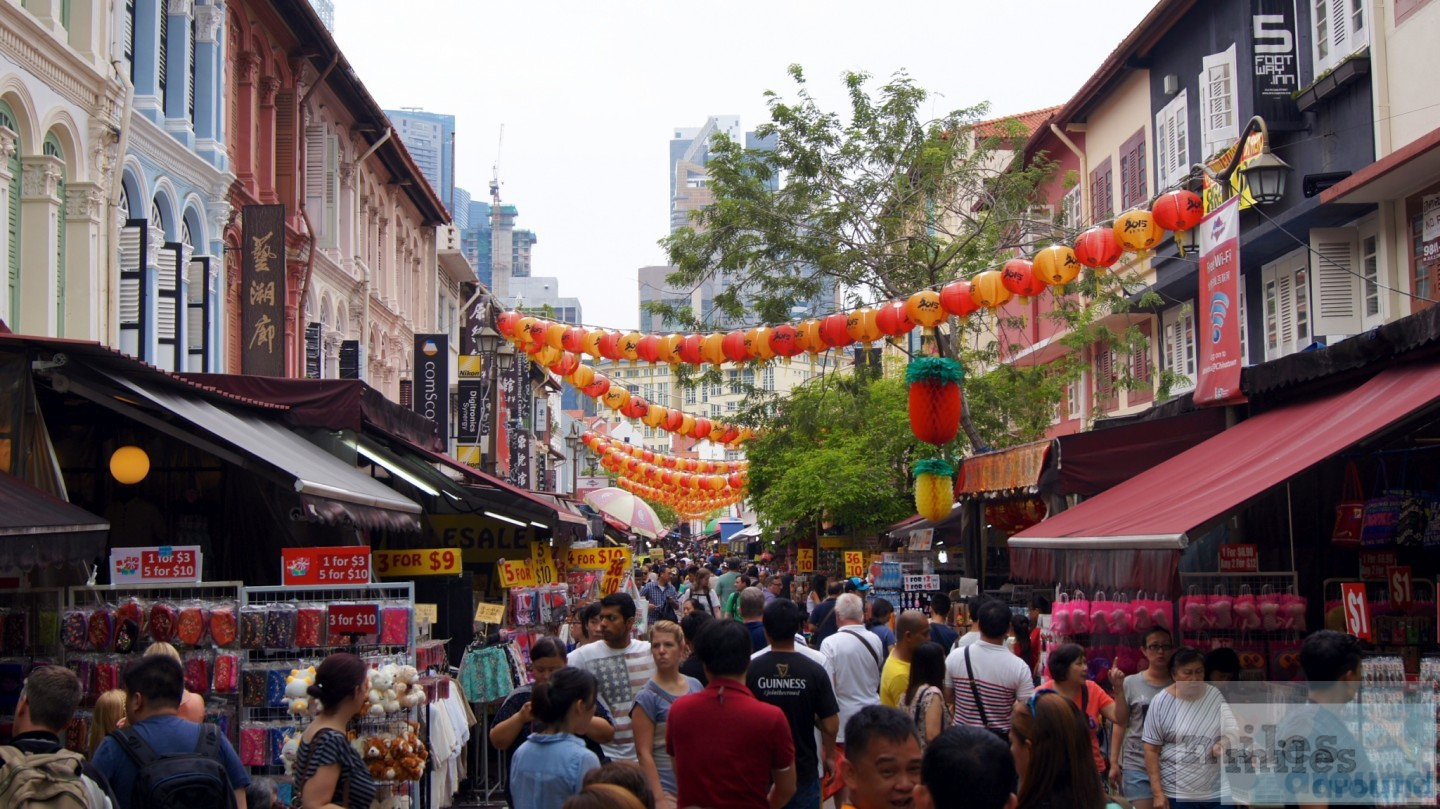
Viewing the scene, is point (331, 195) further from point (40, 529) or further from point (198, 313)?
point (40, 529)

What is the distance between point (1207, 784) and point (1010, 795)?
3.94 m

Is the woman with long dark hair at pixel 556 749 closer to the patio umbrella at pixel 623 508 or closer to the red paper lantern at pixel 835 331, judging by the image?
the red paper lantern at pixel 835 331

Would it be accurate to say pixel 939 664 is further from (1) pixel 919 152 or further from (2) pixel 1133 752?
(1) pixel 919 152

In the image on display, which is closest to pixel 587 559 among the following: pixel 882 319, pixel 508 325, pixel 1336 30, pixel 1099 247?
pixel 508 325

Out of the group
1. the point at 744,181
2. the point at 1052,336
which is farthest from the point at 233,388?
the point at 1052,336

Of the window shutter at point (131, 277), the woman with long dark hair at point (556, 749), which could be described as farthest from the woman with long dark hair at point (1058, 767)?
the window shutter at point (131, 277)

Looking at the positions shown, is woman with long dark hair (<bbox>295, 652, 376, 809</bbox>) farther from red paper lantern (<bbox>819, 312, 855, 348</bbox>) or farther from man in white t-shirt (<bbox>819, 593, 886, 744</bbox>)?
red paper lantern (<bbox>819, 312, 855, 348</bbox>)

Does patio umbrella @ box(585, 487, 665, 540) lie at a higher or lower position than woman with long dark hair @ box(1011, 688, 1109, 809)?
higher

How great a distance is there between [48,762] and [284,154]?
63.1 feet

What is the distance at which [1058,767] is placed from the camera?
5.43 m

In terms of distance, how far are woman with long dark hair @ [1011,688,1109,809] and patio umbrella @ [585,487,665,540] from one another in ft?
95.9

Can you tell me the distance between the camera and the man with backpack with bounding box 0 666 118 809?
5859 mm

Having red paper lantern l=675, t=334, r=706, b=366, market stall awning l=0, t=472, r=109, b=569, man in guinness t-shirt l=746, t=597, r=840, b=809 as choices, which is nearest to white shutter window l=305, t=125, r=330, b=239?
red paper lantern l=675, t=334, r=706, b=366

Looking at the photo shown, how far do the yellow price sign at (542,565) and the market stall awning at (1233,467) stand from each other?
6.40 meters
